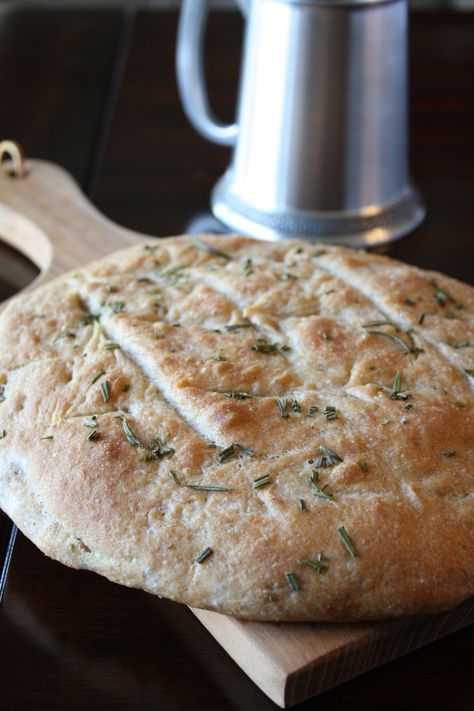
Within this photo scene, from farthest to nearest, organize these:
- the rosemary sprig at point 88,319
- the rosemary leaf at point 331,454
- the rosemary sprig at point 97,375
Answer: the rosemary sprig at point 88,319 → the rosemary sprig at point 97,375 → the rosemary leaf at point 331,454

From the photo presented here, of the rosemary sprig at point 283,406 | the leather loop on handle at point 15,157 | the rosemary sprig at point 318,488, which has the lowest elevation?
the rosemary sprig at point 318,488

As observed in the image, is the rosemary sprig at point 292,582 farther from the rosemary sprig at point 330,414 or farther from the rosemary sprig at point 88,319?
the rosemary sprig at point 88,319

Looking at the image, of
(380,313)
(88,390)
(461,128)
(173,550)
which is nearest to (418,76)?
(461,128)

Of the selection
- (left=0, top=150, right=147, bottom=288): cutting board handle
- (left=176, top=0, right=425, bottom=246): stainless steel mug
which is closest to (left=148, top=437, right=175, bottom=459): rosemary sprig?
(left=0, top=150, right=147, bottom=288): cutting board handle

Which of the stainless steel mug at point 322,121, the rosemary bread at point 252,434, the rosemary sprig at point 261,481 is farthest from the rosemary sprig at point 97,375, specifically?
the stainless steel mug at point 322,121

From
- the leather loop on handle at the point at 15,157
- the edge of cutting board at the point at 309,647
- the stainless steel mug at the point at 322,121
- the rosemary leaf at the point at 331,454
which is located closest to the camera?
the edge of cutting board at the point at 309,647

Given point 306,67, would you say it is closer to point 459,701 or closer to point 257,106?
point 257,106

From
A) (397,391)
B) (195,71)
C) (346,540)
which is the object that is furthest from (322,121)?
(346,540)
